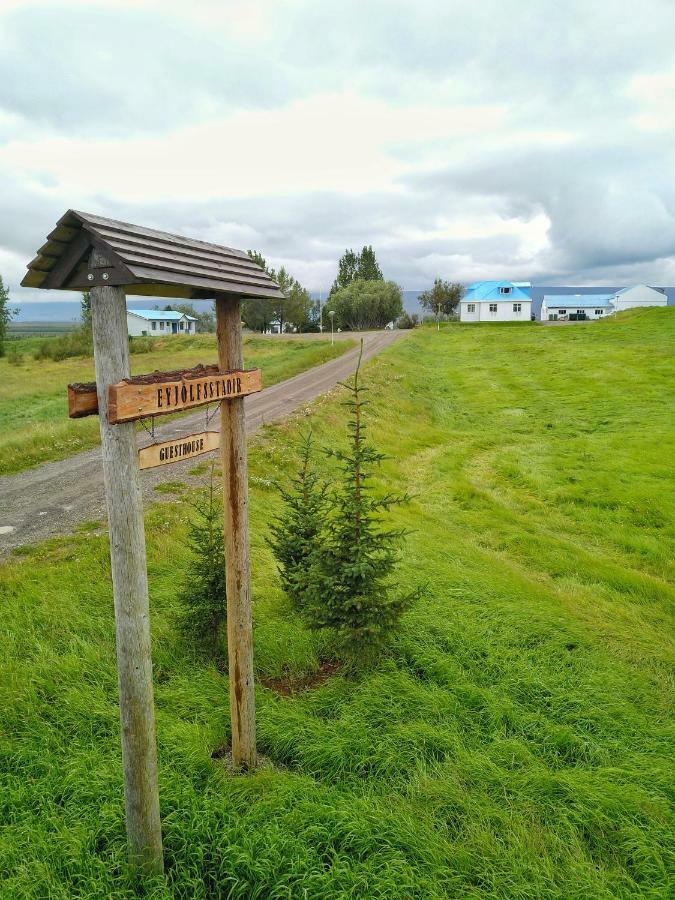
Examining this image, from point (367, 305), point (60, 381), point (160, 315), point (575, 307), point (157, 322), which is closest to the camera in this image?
point (60, 381)

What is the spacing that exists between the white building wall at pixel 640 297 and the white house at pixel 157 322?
73465mm

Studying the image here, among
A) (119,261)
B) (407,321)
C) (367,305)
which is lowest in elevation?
(119,261)

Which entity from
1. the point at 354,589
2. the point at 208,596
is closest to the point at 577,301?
the point at 354,589

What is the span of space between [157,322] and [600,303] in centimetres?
7704

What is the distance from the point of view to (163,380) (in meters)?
3.76

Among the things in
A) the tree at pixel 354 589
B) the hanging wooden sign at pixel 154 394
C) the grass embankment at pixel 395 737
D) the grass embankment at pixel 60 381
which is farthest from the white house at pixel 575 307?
the hanging wooden sign at pixel 154 394

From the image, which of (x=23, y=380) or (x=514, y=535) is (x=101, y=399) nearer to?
(x=514, y=535)

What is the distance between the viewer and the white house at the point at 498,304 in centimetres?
8725

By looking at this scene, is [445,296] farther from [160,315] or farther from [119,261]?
[119,261]

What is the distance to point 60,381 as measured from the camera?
4166 cm

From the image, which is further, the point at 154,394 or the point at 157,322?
the point at 157,322

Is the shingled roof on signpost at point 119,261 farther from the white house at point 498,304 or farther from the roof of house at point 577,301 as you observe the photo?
the roof of house at point 577,301

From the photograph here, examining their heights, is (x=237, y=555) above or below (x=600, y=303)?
below

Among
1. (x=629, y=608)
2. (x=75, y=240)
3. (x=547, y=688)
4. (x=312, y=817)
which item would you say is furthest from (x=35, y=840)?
(x=629, y=608)
